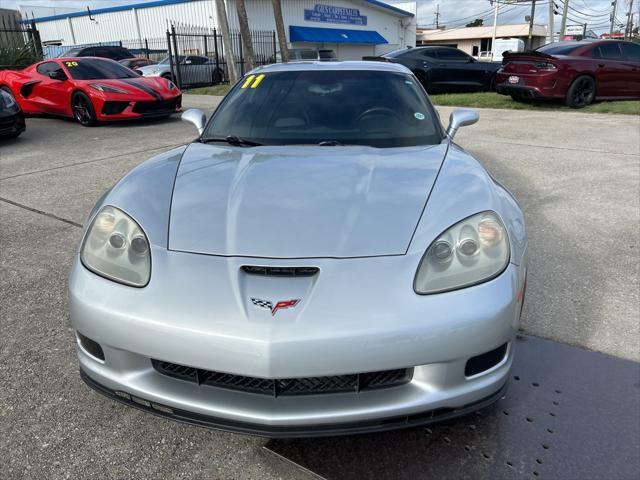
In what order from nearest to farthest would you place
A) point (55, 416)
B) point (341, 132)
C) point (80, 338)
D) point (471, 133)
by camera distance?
point (80, 338) < point (55, 416) < point (341, 132) < point (471, 133)

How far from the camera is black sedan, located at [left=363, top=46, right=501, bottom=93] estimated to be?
14.1 metres

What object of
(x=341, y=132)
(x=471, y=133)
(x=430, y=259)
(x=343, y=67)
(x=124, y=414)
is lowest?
(x=471, y=133)

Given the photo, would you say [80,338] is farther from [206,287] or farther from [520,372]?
[520,372]

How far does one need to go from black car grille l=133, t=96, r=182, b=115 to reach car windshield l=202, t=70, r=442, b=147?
706 centimetres

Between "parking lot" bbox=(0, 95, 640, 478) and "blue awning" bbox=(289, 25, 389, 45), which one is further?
"blue awning" bbox=(289, 25, 389, 45)

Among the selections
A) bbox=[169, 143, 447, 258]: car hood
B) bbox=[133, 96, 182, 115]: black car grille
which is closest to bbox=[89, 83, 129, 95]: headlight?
bbox=[133, 96, 182, 115]: black car grille

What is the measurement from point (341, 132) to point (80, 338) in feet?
5.70

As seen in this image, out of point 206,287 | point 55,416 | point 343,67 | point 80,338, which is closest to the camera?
point 206,287

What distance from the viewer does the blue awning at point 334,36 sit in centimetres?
3494

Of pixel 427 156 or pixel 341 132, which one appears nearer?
pixel 427 156

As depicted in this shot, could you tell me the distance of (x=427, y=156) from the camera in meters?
2.47

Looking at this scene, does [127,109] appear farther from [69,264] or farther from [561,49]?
[561,49]

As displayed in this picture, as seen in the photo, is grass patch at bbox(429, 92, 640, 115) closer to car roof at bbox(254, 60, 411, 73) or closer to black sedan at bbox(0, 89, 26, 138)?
black sedan at bbox(0, 89, 26, 138)

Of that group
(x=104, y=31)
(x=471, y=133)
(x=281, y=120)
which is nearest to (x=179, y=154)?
(x=281, y=120)
